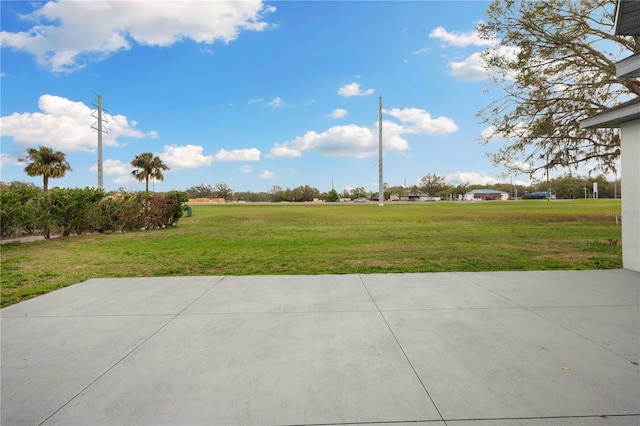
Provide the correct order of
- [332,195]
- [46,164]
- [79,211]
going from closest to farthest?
[79,211] < [46,164] < [332,195]

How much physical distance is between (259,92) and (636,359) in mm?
32566

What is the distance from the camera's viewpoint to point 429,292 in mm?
5012

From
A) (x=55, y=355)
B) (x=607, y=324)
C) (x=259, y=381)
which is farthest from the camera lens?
(x=607, y=324)

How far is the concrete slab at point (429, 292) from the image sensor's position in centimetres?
442

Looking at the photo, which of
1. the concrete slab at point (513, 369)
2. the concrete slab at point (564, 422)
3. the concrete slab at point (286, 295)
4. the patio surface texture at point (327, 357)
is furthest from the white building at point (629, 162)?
the concrete slab at point (564, 422)

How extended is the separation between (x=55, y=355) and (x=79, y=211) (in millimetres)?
12852

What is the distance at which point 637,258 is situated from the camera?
250 inches

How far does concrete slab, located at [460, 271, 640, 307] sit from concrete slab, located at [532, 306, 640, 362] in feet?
0.80

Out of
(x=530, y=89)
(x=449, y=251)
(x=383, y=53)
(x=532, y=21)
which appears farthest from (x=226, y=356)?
(x=383, y=53)

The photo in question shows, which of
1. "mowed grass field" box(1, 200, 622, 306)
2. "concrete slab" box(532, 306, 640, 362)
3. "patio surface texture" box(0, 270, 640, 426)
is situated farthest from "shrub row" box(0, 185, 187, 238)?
"concrete slab" box(532, 306, 640, 362)

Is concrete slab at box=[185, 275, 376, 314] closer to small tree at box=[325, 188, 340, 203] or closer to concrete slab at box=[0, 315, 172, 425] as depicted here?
concrete slab at box=[0, 315, 172, 425]

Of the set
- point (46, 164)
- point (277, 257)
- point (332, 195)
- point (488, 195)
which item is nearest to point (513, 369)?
point (277, 257)

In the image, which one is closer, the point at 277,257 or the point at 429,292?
the point at 429,292

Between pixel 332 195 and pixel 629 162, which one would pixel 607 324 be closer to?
pixel 629 162
